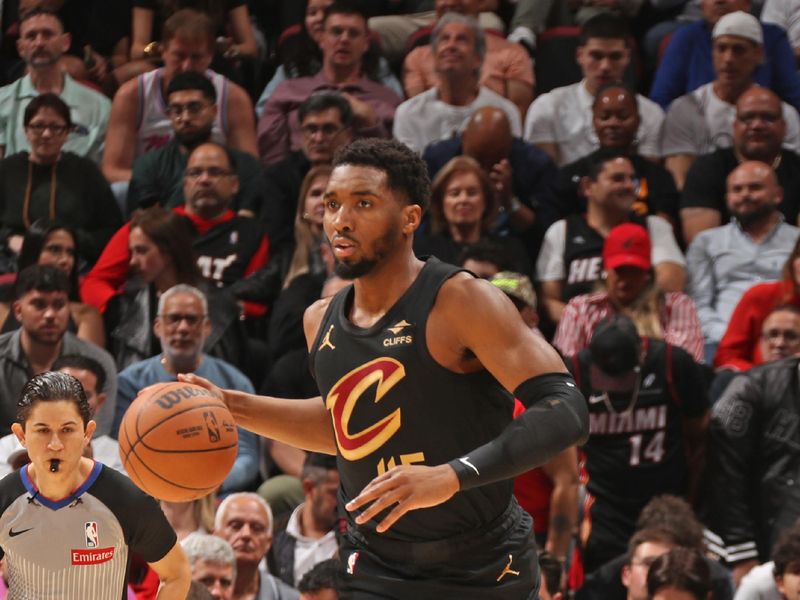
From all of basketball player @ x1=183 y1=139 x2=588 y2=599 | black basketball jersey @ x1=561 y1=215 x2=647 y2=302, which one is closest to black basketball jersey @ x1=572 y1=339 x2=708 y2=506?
black basketball jersey @ x1=561 y1=215 x2=647 y2=302

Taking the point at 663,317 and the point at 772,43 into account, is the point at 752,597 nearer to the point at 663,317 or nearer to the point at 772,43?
the point at 663,317

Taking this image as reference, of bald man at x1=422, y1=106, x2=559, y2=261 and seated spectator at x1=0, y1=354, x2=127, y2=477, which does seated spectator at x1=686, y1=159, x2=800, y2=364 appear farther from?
seated spectator at x1=0, y1=354, x2=127, y2=477

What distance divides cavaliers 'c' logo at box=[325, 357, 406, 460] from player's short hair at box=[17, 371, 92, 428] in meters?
0.74

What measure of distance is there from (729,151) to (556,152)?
1.11m

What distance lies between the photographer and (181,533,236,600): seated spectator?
635cm

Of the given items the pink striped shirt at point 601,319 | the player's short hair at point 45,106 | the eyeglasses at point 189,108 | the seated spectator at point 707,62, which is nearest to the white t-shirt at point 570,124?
the seated spectator at point 707,62

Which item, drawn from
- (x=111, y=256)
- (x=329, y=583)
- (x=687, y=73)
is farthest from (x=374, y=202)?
(x=687, y=73)

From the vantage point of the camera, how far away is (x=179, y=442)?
14.6ft

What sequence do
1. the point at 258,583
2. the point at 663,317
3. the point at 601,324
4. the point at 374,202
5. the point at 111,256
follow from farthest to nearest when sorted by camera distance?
the point at 111,256, the point at 663,317, the point at 601,324, the point at 258,583, the point at 374,202

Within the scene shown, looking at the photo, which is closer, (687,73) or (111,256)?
(111,256)

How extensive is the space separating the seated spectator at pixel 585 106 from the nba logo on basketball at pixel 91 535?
568cm

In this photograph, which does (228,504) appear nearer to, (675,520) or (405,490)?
(675,520)

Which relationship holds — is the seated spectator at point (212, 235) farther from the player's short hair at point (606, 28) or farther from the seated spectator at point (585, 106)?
the player's short hair at point (606, 28)

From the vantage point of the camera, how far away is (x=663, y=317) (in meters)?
7.91
